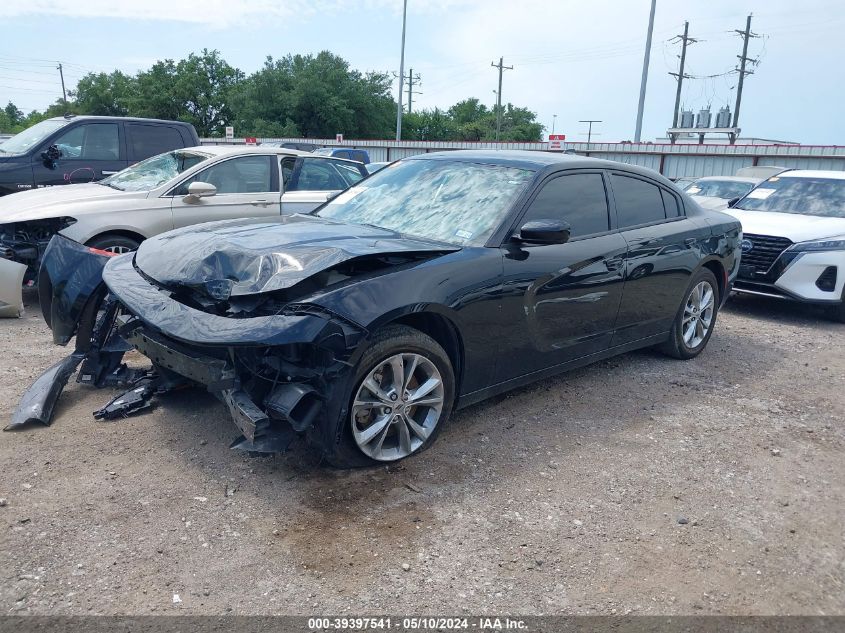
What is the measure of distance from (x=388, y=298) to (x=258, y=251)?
75 cm

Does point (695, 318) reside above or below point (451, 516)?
above

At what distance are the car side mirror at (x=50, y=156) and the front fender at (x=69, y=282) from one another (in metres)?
5.18

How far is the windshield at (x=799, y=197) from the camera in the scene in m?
8.27

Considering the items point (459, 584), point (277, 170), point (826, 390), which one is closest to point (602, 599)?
point (459, 584)

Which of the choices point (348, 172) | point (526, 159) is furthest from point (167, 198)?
point (526, 159)

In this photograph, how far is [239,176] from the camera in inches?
298

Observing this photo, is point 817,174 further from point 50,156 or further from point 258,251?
point 50,156

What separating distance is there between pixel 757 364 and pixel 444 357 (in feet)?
12.0

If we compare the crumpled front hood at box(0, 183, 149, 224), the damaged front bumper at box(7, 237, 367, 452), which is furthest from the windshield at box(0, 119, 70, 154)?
the damaged front bumper at box(7, 237, 367, 452)

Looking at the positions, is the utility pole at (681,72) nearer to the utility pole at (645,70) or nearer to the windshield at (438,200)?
the utility pole at (645,70)

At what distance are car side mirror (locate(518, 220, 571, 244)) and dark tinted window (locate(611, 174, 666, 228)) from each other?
41.6 inches

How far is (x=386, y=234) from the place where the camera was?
13.5 ft

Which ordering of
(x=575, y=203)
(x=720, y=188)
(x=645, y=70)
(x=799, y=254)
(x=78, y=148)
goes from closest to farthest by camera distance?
(x=575, y=203)
(x=799, y=254)
(x=78, y=148)
(x=720, y=188)
(x=645, y=70)

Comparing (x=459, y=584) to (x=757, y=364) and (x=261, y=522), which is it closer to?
(x=261, y=522)
